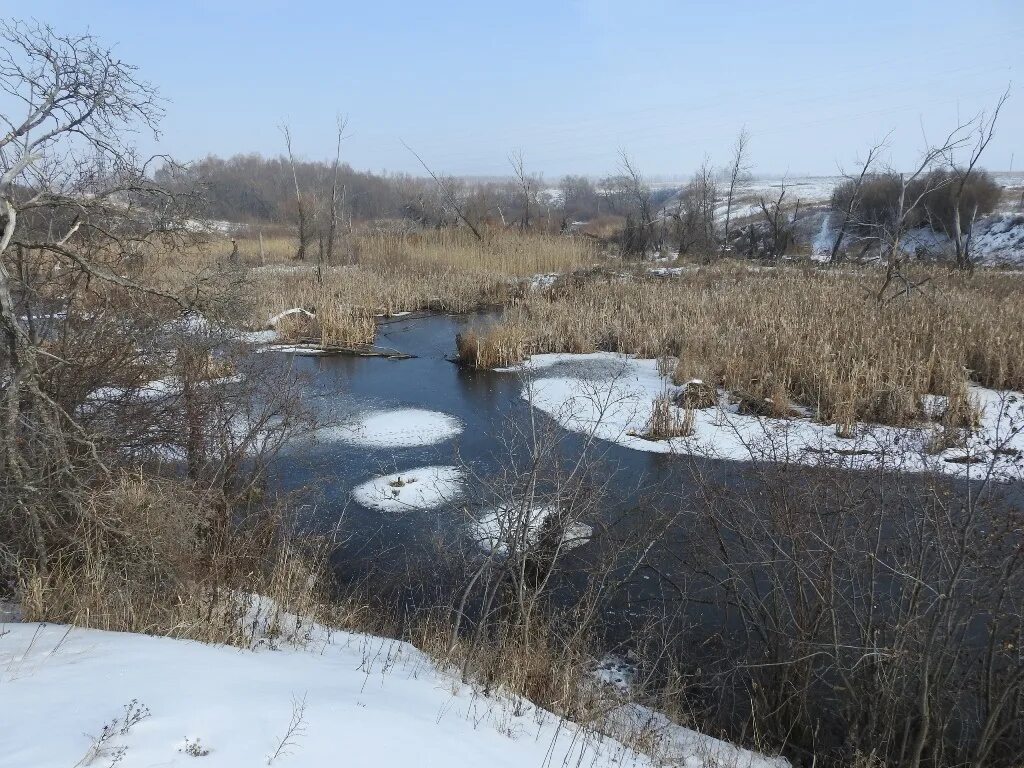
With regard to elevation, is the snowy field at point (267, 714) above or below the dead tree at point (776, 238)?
below

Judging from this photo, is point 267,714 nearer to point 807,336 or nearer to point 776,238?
point 807,336

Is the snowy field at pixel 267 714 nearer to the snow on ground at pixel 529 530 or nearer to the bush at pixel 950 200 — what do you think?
the snow on ground at pixel 529 530

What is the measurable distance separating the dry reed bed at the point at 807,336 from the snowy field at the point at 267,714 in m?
6.48

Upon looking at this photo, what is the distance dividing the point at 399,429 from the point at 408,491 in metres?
2.11

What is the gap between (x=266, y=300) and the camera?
1577 cm

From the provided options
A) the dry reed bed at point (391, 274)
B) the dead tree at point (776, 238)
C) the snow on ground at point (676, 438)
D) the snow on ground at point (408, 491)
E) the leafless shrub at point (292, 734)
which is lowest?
the snow on ground at point (408, 491)

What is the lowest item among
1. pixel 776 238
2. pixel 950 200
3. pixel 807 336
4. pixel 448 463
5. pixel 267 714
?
pixel 448 463

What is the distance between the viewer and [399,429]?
8977 millimetres

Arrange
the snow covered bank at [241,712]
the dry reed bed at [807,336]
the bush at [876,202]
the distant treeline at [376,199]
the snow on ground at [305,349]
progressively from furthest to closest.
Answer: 1. the distant treeline at [376,199]
2. the bush at [876,202]
3. the snow on ground at [305,349]
4. the dry reed bed at [807,336]
5. the snow covered bank at [241,712]

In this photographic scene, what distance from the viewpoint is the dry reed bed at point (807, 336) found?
9102 mm

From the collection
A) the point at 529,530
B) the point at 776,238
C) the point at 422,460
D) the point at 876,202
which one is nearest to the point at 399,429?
the point at 422,460

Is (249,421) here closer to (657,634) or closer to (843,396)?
(657,634)

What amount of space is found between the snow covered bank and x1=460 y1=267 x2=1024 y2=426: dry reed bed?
6.70 metres

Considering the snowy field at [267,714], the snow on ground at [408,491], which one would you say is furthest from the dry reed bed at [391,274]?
the snowy field at [267,714]
